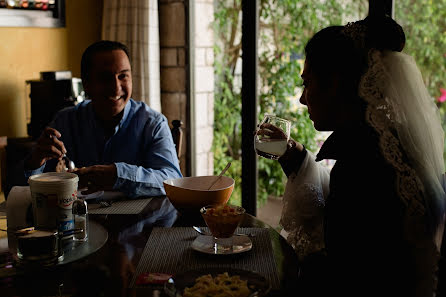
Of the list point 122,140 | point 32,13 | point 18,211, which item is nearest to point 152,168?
point 122,140

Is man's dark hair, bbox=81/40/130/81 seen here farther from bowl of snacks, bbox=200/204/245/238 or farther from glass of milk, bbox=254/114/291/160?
bowl of snacks, bbox=200/204/245/238

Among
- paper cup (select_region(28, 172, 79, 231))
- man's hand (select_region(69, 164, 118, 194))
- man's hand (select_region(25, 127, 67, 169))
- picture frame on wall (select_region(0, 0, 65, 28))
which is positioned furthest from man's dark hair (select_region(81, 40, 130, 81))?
picture frame on wall (select_region(0, 0, 65, 28))

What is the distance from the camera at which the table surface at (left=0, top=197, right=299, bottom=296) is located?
1.05 meters

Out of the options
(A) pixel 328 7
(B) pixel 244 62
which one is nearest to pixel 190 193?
(B) pixel 244 62

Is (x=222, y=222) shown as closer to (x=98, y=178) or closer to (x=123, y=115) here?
(x=98, y=178)

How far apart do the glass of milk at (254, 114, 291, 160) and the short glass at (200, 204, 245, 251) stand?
327mm

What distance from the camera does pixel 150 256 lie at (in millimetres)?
1238

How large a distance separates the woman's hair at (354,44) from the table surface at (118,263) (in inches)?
19.0

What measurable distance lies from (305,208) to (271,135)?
25 cm

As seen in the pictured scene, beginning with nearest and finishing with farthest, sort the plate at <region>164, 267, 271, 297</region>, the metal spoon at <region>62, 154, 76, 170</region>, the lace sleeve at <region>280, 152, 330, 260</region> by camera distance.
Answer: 1. the plate at <region>164, 267, 271, 297</region>
2. the lace sleeve at <region>280, 152, 330, 260</region>
3. the metal spoon at <region>62, 154, 76, 170</region>

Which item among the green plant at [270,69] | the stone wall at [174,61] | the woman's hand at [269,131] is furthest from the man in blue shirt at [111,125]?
the green plant at [270,69]

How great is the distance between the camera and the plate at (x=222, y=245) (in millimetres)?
1255

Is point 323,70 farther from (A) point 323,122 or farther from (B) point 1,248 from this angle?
(B) point 1,248

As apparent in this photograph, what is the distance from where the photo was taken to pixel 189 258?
1.24 m
